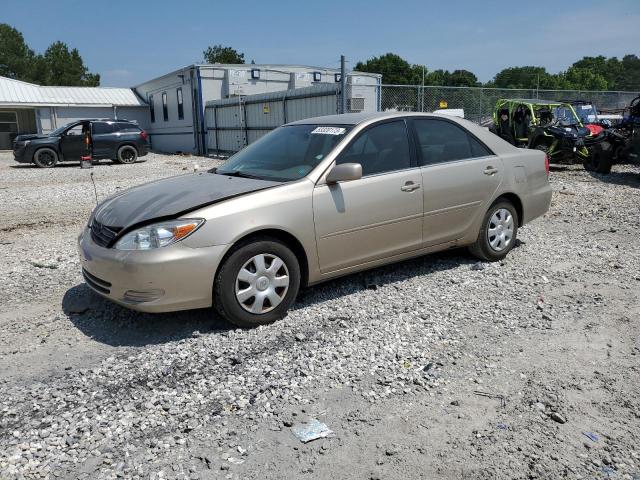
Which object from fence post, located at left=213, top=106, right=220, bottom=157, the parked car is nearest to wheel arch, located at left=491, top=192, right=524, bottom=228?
the parked car

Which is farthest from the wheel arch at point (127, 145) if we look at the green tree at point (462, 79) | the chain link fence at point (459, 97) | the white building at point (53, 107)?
the green tree at point (462, 79)

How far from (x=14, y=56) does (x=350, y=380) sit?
89531 millimetres

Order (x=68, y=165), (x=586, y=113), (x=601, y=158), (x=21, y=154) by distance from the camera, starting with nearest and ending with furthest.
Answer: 1. (x=601, y=158)
2. (x=586, y=113)
3. (x=21, y=154)
4. (x=68, y=165)

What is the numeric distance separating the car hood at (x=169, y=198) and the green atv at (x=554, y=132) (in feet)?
38.9

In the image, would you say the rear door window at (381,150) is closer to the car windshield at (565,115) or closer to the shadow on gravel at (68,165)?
the car windshield at (565,115)

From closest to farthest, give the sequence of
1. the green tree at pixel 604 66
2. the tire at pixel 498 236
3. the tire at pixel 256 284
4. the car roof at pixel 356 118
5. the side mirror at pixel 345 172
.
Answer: the tire at pixel 256 284 → the side mirror at pixel 345 172 → the car roof at pixel 356 118 → the tire at pixel 498 236 → the green tree at pixel 604 66

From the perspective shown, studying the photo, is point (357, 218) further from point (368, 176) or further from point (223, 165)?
point (223, 165)

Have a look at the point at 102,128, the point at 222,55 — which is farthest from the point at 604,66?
the point at 102,128

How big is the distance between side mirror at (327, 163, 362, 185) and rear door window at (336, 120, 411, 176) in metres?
0.20

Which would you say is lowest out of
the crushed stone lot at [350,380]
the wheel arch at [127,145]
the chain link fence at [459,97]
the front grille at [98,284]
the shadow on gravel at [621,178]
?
the crushed stone lot at [350,380]

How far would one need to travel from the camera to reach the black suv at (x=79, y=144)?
65.6 ft

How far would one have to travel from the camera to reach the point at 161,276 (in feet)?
12.4

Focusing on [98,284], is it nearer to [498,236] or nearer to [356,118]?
[356,118]

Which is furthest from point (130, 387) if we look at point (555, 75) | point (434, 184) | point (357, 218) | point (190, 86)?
point (555, 75)
